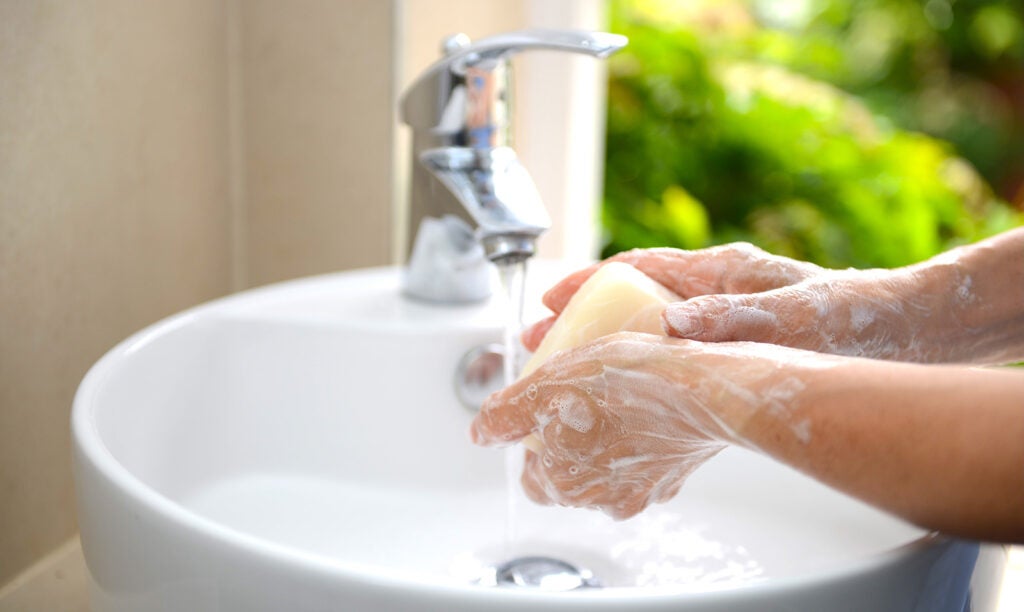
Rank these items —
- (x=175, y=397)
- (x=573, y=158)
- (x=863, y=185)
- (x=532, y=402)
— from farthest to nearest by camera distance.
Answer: (x=863, y=185) < (x=573, y=158) < (x=175, y=397) < (x=532, y=402)

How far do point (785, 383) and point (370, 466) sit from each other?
45cm

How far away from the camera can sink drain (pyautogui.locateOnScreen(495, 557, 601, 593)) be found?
2.08 ft

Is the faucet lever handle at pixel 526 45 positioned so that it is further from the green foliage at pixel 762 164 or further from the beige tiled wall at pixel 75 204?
the green foliage at pixel 762 164

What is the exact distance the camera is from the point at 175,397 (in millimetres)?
708

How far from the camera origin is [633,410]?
1.61 feet

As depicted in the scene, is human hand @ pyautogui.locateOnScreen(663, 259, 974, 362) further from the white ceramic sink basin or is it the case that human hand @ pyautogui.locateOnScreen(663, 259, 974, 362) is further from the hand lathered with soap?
the white ceramic sink basin

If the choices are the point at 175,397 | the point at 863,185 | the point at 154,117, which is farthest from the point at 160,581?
the point at 863,185

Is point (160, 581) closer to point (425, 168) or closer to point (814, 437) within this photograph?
point (814, 437)

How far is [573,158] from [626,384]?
848 mm

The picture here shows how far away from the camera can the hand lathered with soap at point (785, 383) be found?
1.27 ft

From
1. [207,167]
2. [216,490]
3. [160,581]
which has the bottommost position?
[216,490]

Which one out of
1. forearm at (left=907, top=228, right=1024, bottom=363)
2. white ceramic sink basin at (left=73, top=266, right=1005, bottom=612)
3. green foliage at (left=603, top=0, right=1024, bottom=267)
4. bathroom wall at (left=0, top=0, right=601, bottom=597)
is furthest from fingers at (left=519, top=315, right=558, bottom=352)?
green foliage at (left=603, top=0, right=1024, bottom=267)

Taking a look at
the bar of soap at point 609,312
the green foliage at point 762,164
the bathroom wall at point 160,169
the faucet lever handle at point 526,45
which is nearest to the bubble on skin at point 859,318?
the bar of soap at point 609,312

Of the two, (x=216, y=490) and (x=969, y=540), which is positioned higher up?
(x=969, y=540)
